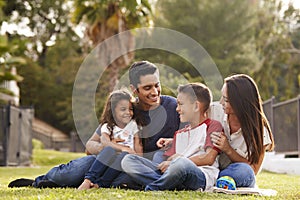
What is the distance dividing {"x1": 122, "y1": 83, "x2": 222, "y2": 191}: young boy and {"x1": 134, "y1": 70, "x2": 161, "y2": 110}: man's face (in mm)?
340

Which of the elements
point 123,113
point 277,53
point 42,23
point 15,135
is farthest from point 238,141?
point 42,23

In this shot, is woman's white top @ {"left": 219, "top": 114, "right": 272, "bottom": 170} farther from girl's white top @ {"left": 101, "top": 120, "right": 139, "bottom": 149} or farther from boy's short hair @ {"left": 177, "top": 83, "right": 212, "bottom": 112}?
girl's white top @ {"left": 101, "top": 120, "right": 139, "bottom": 149}

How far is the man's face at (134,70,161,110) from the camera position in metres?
5.56

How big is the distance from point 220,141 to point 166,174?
0.53 m

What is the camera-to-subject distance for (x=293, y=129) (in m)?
14.1

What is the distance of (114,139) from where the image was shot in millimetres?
5641

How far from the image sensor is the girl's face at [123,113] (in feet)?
18.7

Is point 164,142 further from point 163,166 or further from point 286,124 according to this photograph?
point 286,124

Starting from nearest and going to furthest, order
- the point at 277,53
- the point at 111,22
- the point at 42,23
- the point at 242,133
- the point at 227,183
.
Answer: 1. the point at 227,183
2. the point at 242,133
3. the point at 111,22
4. the point at 277,53
5. the point at 42,23

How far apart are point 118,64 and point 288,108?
29.0 ft

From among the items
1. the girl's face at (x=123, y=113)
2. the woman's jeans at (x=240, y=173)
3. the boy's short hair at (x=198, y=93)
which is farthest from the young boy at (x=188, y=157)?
the girl's face at (x=123, y=113)

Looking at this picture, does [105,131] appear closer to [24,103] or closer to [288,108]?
[288,108]

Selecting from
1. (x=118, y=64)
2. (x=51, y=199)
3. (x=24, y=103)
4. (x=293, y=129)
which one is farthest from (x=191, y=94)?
(x=24, y=103)

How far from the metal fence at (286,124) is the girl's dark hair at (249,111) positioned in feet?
27.5
